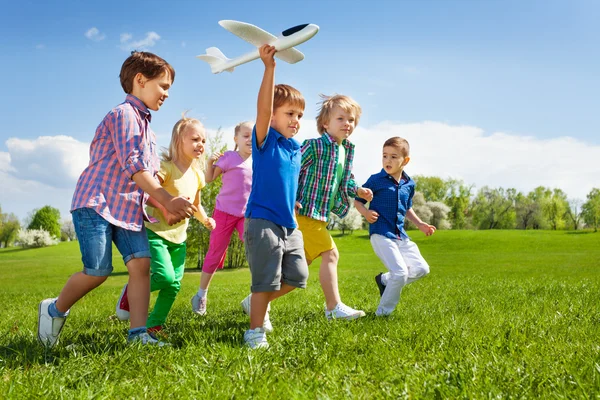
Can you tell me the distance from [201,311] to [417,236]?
42358mm

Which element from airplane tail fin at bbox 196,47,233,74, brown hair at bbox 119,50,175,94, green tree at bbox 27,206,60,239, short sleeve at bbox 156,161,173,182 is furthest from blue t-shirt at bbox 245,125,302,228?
green tree at bbox 27,206,60,239

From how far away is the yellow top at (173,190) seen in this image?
Result: 190 inches

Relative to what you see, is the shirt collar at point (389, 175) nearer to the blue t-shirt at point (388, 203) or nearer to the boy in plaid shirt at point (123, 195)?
the blue t-shirt at point (388, 203)

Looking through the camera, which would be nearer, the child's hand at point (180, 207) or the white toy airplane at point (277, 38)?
the child's hand at point (180, 207)

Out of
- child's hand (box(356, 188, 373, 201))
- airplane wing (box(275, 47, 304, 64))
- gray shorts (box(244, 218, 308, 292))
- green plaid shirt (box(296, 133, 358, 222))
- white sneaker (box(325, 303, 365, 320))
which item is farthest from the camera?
child's hand (box(356, 188, 373, 201))

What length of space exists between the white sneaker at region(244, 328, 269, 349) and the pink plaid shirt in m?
1.15

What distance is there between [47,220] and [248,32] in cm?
8209

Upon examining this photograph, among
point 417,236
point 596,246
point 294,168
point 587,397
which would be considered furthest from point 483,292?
point 417,236

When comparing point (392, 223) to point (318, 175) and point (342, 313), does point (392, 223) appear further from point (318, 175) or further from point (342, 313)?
point (342, 313)

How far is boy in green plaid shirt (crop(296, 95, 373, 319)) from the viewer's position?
5.14m

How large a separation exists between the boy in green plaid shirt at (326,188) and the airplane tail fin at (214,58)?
133 cm

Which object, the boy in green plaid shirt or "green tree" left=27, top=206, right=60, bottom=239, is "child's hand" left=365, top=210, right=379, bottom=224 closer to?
the boy in green plaid shirt

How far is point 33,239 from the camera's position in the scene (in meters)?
61.1

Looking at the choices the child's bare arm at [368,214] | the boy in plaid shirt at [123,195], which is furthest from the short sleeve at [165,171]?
the child's bare arm at [368,214]
